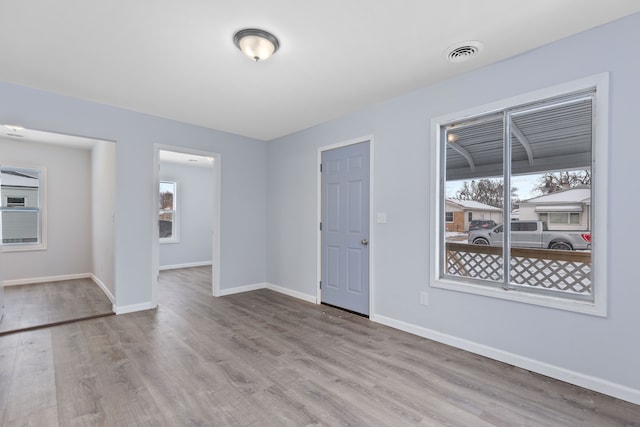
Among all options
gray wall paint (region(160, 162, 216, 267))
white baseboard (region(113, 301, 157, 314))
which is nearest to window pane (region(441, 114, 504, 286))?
white baseboard (region(113, 301, 157, 314))

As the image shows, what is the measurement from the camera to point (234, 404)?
1.98 m

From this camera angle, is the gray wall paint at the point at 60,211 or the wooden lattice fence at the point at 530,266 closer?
the wooden lattice fence at the point at 530,266

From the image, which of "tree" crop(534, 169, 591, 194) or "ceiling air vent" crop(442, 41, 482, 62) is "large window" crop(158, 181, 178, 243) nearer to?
"ceiling air vent" crop(442, 41, 482, 62)

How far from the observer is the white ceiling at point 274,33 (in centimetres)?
195

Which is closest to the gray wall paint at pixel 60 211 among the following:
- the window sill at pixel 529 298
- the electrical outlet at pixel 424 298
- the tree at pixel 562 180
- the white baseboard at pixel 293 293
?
the white baseboard at pixel 293 293

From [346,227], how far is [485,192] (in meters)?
1.70

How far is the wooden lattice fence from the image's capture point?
7.80 feet

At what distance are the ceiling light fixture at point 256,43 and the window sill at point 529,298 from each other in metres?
2.55

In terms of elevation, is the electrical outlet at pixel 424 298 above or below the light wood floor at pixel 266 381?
above

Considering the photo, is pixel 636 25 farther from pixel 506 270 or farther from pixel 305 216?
pixel 305 216

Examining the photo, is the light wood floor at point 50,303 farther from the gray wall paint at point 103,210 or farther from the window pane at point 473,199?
the window pane at point 473,199

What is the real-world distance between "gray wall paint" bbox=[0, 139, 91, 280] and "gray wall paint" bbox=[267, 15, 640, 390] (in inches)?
172

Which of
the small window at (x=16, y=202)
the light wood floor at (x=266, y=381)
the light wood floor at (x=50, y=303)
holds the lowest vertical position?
the light wood floor at (x=50, y=303)

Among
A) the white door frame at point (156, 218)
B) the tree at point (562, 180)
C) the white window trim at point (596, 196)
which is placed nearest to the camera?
the white window trim at point (596, 196)
